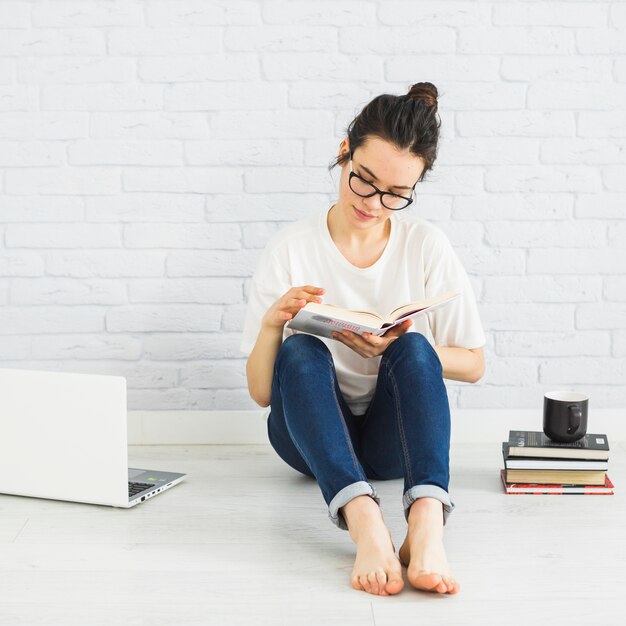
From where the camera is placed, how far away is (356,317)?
71.9 inches

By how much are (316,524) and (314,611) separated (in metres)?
0.44

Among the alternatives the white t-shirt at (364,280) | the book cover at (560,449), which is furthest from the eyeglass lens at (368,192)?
the book cover at (560,449)

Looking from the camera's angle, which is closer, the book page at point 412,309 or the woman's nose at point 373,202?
the book page at point 412,309

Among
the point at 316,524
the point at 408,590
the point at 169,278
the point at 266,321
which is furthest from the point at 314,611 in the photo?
the point at 169,278

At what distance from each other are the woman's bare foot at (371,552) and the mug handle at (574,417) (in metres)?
0.66

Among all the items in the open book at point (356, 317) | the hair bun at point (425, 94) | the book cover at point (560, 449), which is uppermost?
the hair bun at point (425, 94)

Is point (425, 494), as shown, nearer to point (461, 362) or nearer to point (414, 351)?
point (414, 351)

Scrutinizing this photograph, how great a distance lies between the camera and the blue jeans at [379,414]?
5.84 ft

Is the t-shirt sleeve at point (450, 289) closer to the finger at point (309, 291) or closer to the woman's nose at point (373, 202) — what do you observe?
the woman's nose at point (373, 202)

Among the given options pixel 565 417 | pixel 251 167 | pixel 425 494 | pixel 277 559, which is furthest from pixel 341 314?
pixel 251 167

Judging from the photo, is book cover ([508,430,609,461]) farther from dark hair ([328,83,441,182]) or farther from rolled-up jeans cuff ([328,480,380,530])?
dark hair ([328,83,441,182])

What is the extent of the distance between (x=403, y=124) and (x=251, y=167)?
72 cm

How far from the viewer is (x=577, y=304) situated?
8.65ft

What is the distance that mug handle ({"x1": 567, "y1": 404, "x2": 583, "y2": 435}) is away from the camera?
2188 millimetres
